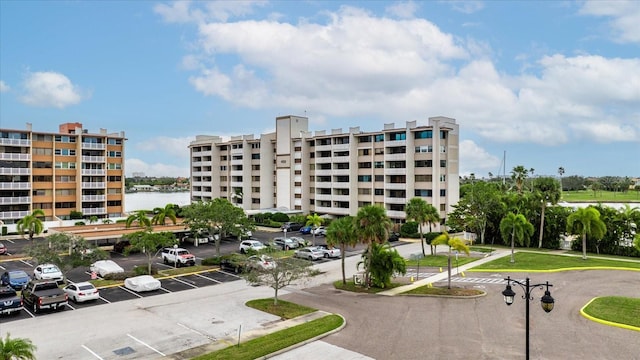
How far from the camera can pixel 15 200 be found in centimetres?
7819

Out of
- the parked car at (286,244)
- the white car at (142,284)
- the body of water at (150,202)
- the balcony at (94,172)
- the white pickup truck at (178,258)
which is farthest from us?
the body of water at (150,202)

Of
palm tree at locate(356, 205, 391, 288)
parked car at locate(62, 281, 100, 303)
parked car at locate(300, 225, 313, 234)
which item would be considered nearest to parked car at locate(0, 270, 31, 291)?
parked car at locate(62, 281, 100, 303)

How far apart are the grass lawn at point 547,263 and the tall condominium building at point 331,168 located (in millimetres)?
23803

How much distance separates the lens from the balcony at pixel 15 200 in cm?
7719

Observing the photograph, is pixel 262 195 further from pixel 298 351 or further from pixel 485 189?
pixel 298 351

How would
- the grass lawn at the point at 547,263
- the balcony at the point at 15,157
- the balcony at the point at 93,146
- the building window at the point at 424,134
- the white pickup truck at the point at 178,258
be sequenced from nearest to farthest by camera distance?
the grass lawn at the point at 547,263 < the white pickup truck at the point at 178,258 < the building window at the point at 424,134 < the balcony at the point at 15,157 < the balcony at the point at 93,146

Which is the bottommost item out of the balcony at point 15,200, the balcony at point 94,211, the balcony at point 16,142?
the balcony at point 94,211

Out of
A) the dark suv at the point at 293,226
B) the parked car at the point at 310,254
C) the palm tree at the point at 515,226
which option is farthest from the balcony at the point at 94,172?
the palm tree at the point at 515,226

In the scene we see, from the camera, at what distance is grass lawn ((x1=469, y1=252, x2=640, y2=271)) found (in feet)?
153

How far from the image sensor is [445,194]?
75.9 meters

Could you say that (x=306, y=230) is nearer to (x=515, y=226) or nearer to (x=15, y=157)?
(x=515, y=226)

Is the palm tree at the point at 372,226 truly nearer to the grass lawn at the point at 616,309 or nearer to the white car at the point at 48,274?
the grass lawn at the point at 616,309

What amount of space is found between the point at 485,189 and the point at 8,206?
76.0m

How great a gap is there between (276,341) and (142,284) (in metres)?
16.9
